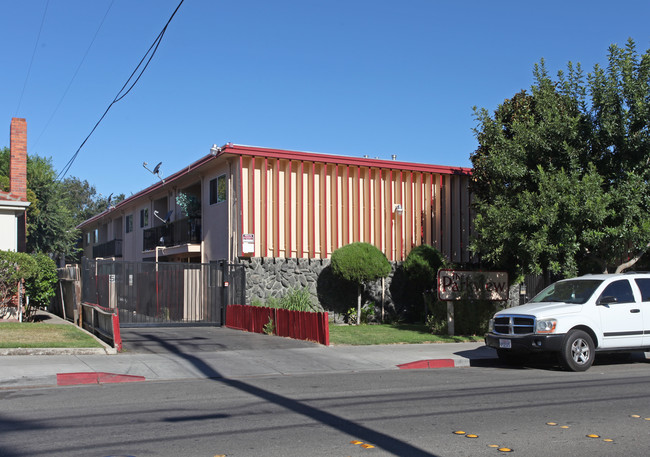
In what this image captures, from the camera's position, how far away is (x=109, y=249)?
39.3 m

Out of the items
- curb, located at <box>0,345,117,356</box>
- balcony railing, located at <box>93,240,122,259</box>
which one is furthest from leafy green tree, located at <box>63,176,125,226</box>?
curb, located at <box>0,345,117,356</box>

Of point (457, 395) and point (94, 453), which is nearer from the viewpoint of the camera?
point (94, 453)

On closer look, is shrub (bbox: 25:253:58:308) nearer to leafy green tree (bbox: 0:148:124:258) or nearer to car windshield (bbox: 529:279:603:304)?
car windshield (bbox: 529:279:603:304)

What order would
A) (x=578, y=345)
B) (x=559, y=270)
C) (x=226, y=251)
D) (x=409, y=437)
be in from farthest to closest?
(x=226, y=251)
(x=559, y=270)
(x=578, y=345)
(x=409, y=437)

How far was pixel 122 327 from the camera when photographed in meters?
18.8

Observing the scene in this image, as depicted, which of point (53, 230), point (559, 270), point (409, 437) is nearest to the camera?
point (409, 437)

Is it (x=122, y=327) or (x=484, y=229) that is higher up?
(x=484, y=229)

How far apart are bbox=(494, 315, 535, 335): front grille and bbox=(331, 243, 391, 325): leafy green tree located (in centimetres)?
774

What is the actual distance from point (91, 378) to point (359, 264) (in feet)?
35.8

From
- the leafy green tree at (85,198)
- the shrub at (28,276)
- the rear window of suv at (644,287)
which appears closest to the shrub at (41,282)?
the shrub at (28,276)

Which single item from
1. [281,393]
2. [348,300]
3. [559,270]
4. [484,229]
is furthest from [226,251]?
[281,393]

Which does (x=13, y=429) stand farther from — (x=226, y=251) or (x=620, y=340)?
(x=226, y=251)

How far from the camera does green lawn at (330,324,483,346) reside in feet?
51.8

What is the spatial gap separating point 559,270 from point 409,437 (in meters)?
10.2
